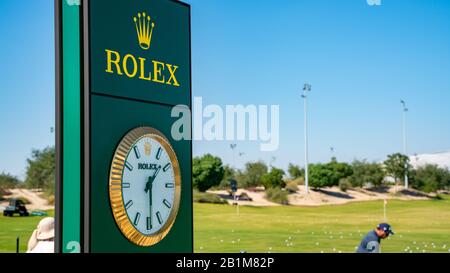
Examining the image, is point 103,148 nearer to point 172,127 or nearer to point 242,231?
point 172,127

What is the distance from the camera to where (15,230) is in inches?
451

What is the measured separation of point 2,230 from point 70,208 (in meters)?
8.52

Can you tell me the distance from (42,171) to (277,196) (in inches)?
227

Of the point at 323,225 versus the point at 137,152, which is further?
the point at 323,225

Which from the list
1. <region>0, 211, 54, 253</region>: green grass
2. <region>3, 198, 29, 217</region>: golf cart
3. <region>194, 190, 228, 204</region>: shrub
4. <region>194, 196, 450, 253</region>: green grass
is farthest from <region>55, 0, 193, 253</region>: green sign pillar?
<region>194, 190, 228, 204</region>: shrub

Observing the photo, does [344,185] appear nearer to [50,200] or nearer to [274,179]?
[274,179]

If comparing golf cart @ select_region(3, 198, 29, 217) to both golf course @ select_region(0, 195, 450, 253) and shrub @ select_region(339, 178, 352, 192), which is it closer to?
golf course @ select_region(0, 195, 450, 253)

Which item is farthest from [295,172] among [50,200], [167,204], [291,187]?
[167,204]

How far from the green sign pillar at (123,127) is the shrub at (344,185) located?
11280 mm

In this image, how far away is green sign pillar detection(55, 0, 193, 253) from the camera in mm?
3850

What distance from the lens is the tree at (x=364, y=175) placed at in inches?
601
